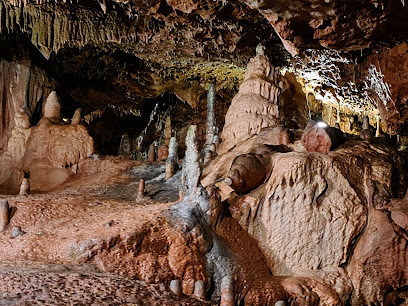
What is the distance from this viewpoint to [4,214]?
6500 millimetres

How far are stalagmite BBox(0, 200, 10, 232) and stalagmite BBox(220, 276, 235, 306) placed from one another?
384 cm

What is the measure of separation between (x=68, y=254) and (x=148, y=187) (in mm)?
4583

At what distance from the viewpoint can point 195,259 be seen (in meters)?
5.53

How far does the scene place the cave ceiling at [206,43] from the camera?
7.87 m

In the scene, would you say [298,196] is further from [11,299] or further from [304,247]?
[11,299]

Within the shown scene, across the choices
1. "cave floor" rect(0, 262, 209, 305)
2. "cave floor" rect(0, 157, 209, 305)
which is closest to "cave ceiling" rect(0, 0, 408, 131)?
"cave floor" rect(0, 157, 209, 305)

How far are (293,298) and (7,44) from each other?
11702 mm

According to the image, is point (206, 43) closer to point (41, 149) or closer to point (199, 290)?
point (41, 149)

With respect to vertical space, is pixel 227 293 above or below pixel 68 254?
below

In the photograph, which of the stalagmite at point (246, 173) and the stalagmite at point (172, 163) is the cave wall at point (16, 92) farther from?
the stalagmite at point (246, 173)

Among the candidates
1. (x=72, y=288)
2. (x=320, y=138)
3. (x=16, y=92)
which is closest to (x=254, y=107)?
(x=320, y=138)

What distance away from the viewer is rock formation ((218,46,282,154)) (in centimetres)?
952

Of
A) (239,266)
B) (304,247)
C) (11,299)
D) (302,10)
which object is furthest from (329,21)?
(11,299)

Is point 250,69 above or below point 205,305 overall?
above
